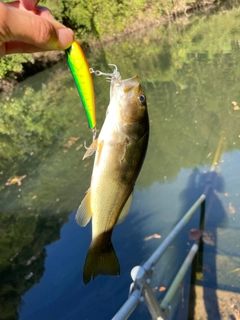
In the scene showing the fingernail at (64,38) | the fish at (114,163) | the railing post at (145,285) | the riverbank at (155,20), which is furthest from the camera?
the riverbank at (155,20)

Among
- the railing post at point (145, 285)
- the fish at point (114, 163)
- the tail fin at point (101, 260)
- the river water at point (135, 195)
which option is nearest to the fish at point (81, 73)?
the fish at point (114, 163)

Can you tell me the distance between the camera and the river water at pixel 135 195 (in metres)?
4.13

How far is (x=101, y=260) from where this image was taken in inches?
73.6

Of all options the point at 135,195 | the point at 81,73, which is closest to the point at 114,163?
the point at 81,73

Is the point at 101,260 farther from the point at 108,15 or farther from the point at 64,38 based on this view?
the point at 108,15

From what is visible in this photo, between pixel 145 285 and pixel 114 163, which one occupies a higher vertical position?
pixel 114 163

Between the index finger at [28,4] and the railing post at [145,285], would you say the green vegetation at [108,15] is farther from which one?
the index finger at [28,4]

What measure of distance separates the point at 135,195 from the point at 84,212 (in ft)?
12.8

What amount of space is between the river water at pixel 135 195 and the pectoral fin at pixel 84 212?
2.29m

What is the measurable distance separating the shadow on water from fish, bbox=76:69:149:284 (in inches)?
88.3

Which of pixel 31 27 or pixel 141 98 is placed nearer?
pixel 31 27

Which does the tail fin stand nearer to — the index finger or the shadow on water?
the index finger

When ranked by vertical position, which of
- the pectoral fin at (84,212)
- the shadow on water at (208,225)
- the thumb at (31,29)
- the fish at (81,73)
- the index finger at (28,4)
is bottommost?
the shadow on water at (208,225)

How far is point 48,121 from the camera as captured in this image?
10352mm
